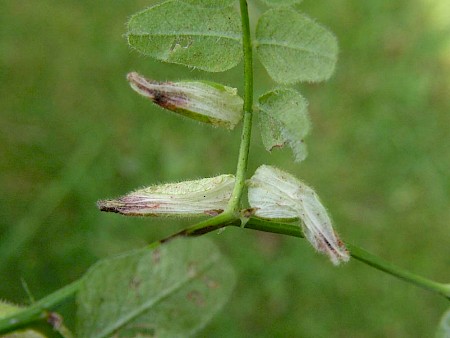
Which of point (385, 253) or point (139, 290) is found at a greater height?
point (139, 290)

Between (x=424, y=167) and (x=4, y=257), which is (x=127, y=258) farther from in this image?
(x=424, y=167)

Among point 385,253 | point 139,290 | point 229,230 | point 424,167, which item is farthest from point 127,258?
point 424,167

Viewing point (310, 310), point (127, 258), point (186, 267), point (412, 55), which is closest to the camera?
point (127, 258)

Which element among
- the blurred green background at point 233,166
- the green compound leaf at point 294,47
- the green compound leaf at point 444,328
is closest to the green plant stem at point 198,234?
the green compound leaf at point 444,328

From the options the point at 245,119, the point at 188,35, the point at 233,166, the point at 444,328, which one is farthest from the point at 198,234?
the point at 233,166

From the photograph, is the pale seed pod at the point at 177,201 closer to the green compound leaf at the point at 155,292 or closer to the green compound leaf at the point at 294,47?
the green compound leaf at the point at 155,292

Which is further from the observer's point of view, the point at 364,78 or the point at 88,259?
the point at 364,78
